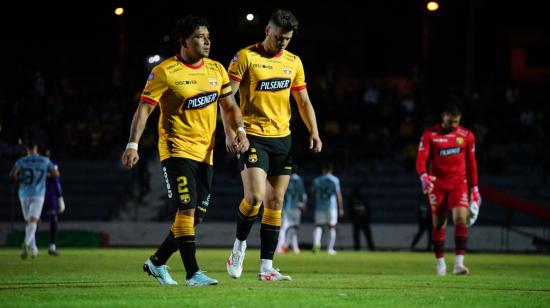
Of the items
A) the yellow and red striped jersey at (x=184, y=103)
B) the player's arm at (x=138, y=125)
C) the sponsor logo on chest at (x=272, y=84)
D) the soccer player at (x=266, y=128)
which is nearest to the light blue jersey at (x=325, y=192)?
the soccer player at (x=266, y=128)

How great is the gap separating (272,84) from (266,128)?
505 millimetres

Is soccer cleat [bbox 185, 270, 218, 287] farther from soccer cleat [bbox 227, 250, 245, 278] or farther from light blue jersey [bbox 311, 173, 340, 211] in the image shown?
light blue jersey [bbox 311, 173, 340, 211]

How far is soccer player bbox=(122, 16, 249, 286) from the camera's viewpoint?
11023 mm

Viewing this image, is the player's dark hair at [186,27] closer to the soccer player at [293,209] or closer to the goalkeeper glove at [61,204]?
the goalkeeper glove at [61,204]

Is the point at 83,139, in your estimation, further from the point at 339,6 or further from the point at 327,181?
the point at 339,6

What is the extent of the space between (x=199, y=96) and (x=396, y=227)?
2093 cm

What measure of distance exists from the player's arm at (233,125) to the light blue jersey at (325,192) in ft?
58.2

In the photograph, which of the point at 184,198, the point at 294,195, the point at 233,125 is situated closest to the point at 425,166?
the point at 233,125

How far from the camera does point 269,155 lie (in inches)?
481

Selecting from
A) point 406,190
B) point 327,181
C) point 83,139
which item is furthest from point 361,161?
point 83,139

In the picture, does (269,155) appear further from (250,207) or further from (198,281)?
(198,281)

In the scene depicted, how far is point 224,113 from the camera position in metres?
11.6

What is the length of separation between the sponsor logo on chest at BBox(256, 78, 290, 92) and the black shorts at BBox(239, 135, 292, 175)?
0.55 meters

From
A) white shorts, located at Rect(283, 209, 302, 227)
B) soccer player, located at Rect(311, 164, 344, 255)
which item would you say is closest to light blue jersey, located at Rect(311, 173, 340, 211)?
soccer player, located at Rect(311, 164, 344, 255)
